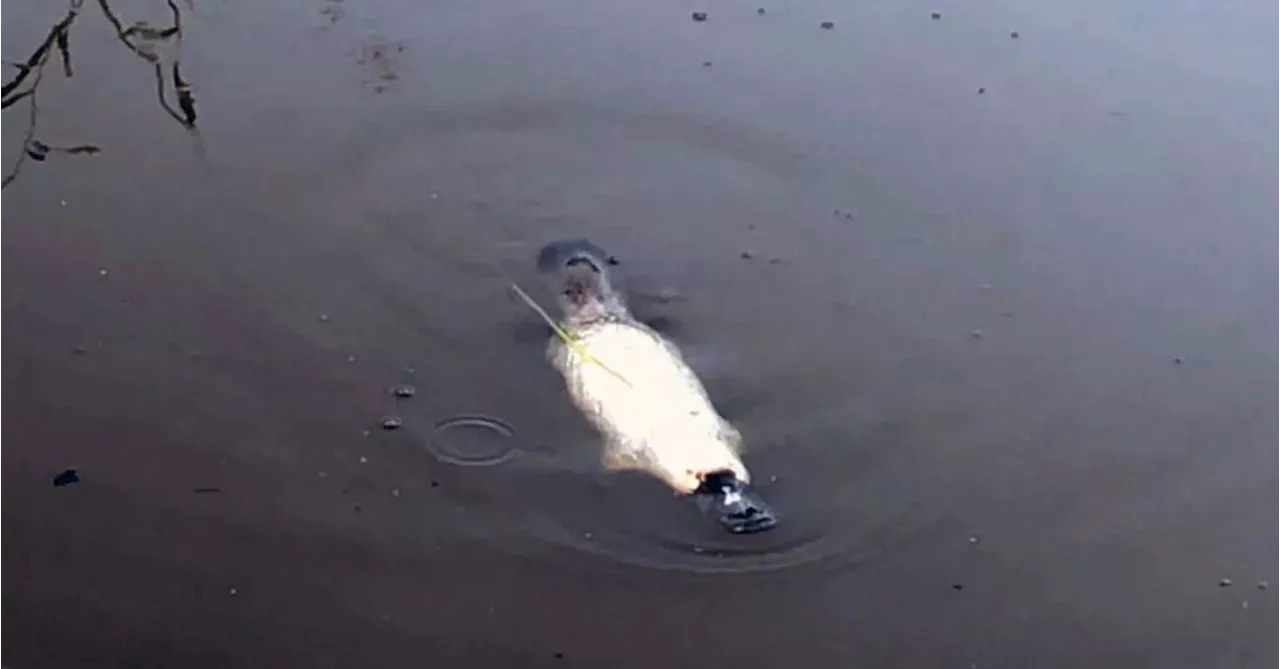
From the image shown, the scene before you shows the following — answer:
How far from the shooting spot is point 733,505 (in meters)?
3.74

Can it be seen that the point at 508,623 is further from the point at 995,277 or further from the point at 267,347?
the point at 995,277

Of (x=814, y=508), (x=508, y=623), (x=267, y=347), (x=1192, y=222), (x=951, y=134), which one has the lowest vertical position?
(x=508, y=623)

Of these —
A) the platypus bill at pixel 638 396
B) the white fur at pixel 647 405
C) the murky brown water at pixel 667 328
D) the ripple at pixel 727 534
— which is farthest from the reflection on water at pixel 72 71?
the ripple at pixel 727 534

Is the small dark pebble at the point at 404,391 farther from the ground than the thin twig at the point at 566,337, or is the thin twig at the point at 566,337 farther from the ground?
the thin twig at the point at 566,337

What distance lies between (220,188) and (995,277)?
2.25 metres

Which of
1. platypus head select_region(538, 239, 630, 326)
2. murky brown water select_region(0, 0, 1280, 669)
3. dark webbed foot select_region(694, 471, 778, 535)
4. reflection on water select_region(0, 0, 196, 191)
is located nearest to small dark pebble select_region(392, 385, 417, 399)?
murky brown water select_region(0, 0, 1280, 669)

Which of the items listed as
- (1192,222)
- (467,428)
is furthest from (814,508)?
(1192,222)

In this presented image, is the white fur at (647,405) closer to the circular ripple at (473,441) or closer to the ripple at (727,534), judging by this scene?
the ripple at (727,534)

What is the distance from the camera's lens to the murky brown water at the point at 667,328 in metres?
3.51

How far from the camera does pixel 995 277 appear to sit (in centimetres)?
450

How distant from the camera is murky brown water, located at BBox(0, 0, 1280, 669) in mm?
3514

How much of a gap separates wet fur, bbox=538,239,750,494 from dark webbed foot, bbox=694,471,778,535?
0.10 feet

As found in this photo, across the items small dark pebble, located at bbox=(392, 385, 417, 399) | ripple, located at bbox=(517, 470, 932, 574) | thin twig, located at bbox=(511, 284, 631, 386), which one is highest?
thin twig, located at bbox=(511, 284, 631, 386)

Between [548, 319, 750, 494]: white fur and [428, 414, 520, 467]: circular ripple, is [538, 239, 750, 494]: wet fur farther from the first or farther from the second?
[428, 414, 520, 467]: circular ripple
